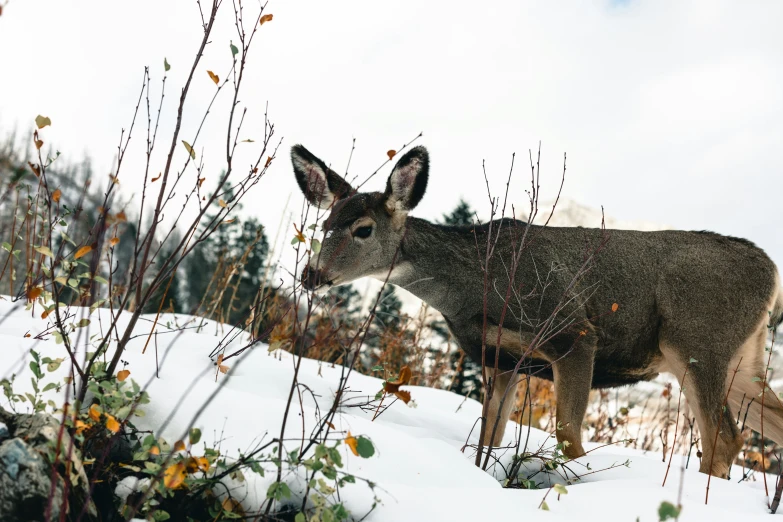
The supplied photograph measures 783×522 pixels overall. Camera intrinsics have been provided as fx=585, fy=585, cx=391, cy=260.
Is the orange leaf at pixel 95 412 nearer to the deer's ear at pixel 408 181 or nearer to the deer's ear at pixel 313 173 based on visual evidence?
the deer's ear at pixel 313 173

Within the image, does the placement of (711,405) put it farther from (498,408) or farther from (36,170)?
(36,170)

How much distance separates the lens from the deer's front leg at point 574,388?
391cm

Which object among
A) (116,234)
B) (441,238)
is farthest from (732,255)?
(116,234)

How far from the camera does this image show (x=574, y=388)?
397 cm

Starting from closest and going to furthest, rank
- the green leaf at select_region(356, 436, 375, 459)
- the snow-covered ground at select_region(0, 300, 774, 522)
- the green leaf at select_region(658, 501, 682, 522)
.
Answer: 1. the green leaf at select_region(658, 501, 682, 522)
2. the green leaf at select_region(356, 436, 375, 459)
3. the snow-covered ground at select_region(0, 300, 774, 522)

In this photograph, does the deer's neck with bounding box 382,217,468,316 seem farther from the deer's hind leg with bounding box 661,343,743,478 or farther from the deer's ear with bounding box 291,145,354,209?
the deer's hind leg with bounding box 661,343,743,478

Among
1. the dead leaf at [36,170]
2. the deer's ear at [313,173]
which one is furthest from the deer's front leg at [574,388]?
the dead leaf at [36,170]

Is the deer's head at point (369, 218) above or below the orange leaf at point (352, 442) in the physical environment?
above

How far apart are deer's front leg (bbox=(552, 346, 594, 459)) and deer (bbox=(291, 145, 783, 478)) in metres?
0.02

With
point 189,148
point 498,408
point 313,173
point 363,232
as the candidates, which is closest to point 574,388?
point 498,408

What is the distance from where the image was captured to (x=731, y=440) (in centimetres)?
417

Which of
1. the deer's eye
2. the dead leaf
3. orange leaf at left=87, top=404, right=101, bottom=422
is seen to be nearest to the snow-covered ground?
orange leaf at left=87, top=404, right=101, bottom=422

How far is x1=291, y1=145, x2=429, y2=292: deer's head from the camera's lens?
441cm

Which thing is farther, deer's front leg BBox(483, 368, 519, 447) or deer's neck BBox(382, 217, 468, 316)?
deer's neck BBox(382, 217, 468, 316)
